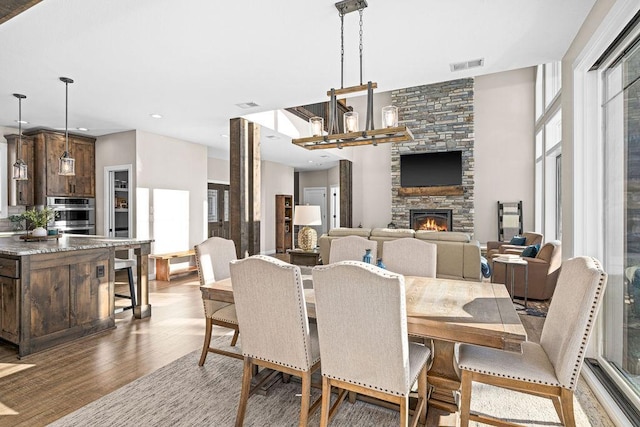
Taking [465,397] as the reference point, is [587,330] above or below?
above

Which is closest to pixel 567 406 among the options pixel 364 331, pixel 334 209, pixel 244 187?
pixel 364 331

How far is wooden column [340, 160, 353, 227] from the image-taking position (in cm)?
926

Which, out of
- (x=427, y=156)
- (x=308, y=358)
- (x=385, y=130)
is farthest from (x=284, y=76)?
(x=427, y=156)

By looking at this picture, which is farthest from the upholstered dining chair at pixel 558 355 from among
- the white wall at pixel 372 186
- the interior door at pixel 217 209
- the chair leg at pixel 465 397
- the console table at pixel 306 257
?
the interior door at pixel 217 209

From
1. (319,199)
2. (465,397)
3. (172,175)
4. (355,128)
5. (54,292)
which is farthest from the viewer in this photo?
(319,199)

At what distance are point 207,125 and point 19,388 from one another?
4097 mm

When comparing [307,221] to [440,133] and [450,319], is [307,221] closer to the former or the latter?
[450,319]

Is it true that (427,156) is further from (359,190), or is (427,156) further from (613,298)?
(613,298)

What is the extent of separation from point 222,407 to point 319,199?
9.12m

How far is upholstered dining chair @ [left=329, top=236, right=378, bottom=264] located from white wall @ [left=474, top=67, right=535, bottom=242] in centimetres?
603

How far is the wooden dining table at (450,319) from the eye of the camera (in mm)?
1618

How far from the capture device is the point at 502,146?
800cm

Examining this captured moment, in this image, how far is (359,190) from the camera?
9.48 m

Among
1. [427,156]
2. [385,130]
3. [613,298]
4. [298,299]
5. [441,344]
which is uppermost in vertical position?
[427,156]
